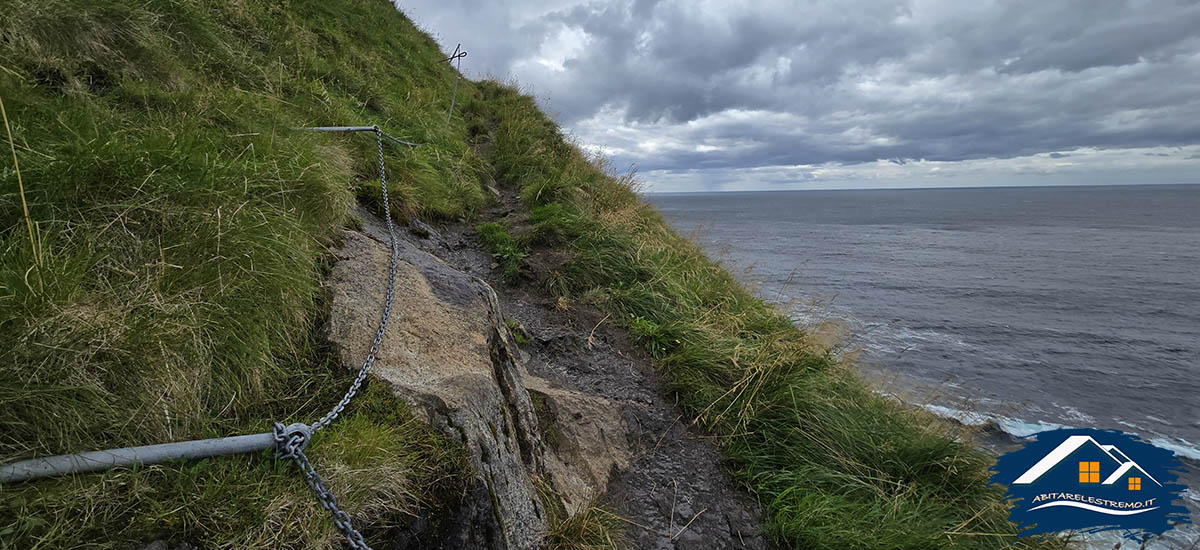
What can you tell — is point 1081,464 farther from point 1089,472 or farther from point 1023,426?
point 1023,426

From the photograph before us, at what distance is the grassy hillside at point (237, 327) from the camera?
71.6 inches

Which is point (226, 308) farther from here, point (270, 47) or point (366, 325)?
point (270, 47)

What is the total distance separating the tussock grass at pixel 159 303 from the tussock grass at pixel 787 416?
109 inches

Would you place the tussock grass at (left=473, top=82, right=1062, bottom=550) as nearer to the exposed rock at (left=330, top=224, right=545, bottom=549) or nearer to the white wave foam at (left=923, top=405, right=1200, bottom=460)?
the exposed rock at (left=330, top=224, right=545, bottom=549)

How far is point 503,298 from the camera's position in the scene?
6.13m

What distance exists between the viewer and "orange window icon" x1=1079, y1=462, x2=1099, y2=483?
6.48 m

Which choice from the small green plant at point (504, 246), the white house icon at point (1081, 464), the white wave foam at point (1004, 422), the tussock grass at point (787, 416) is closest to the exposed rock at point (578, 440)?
the tussock grass at point (787, 416)

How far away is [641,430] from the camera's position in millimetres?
4414

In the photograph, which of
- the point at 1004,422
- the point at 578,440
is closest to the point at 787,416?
the point at 578,440

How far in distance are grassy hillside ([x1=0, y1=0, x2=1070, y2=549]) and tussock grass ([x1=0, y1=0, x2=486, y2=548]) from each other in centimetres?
1

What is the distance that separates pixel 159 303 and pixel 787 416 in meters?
4.34

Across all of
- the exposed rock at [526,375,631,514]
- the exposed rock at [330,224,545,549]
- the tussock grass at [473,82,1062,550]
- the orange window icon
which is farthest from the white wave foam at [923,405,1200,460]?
the exposed rock at [330,224,545,549]

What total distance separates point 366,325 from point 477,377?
0.73 meters

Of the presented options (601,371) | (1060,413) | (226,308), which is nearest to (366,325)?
(226,308)
